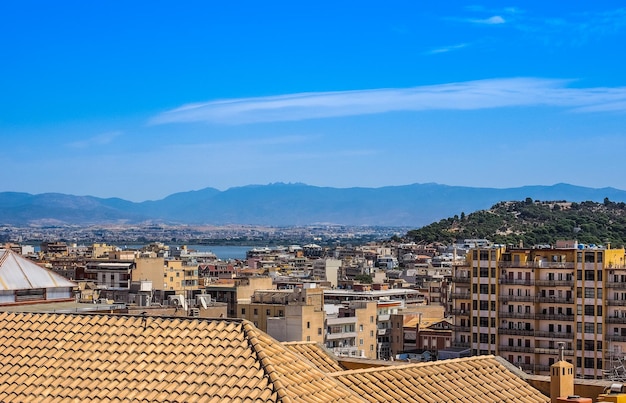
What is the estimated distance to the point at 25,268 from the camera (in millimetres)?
29578

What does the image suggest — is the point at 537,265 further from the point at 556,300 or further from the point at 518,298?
the point at 556,300

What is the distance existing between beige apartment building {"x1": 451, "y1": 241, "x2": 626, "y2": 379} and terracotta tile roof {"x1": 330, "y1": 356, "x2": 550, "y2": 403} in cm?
3606

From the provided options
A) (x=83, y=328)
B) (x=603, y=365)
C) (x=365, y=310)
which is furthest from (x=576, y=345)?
(x=83, y=328)

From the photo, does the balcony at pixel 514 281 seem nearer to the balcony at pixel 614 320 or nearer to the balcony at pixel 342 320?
the balcony at pixel 614 320

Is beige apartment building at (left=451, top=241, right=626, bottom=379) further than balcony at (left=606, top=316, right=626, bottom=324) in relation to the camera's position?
Yes

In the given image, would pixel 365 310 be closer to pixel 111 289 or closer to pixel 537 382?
pixel 111 289

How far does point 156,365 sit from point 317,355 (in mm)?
4624

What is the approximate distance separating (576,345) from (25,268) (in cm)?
3178

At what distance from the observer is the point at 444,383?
15.0 m

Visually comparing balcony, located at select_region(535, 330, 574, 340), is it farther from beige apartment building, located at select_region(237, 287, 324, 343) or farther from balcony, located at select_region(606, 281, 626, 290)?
beige apartment building, located at select_region(237, 287, 324, 343)

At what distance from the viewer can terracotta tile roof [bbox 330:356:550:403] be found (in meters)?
14.0

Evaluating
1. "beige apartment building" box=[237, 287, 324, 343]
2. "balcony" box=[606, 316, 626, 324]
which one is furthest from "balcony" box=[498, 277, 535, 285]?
"beige apartment building" box=[237, 287, 324, 343]

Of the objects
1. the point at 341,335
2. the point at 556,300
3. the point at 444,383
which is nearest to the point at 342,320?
the point at 341,335

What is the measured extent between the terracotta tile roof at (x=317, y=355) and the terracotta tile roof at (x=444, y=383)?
1394 mm
